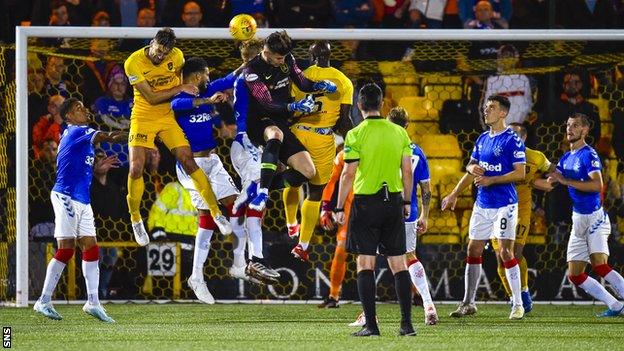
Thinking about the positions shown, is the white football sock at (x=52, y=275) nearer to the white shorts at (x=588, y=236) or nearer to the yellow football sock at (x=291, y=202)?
the yellow football sock at (x=291, y=202)

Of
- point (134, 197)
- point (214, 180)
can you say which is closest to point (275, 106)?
point (214, 180)

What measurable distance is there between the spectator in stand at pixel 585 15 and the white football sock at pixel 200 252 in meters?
6.03

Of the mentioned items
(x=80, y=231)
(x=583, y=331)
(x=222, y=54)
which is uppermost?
(x=222, y=54)

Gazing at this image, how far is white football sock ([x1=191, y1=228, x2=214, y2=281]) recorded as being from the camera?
13.6m

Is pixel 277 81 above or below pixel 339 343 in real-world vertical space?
above

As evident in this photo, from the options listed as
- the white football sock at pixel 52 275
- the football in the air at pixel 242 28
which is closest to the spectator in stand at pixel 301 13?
the football in the air at pixel 242 28

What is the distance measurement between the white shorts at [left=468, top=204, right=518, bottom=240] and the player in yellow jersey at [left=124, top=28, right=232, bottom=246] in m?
2.46

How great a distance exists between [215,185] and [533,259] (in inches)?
157

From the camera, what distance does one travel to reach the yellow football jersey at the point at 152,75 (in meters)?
12.9

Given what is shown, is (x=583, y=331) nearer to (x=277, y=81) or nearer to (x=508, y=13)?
(x=277, y=81)

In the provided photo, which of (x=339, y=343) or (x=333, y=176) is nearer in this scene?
(x=339, y=343)

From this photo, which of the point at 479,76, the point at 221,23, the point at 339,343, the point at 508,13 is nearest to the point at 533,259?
the point at 479,76

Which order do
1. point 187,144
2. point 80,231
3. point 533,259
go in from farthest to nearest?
point 533,259, point 187,144, point 80,231

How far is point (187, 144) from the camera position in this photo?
43.9 ft
